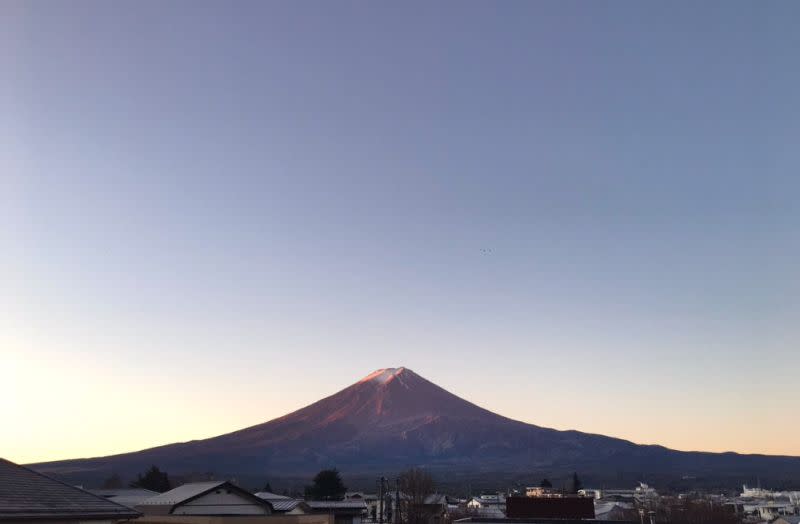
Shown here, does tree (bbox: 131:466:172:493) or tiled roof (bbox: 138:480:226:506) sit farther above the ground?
tiled roof (bbox: 138:480:226:506)

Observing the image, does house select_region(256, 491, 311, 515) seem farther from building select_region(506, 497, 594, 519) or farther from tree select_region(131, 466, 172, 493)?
tree select_region(131, 466, 172, 493)

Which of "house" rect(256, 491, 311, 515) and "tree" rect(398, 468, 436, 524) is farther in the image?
"tree" rect(398, 468, 436, 524)

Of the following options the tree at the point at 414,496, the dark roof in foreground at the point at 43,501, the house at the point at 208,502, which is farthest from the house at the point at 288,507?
the tree at the point at 414,496

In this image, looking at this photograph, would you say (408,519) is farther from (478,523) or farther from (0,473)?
(0,473)

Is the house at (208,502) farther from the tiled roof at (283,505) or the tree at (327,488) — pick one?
the tree at (327,488)

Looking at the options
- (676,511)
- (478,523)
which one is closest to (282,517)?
(478,523)

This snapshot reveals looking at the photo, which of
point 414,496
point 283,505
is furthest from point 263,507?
point 414,496

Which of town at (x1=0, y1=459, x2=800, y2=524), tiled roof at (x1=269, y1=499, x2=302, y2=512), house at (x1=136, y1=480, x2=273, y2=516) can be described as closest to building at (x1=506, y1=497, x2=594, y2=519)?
town at (x1=0, y1=459, x2=800, y2=524)
